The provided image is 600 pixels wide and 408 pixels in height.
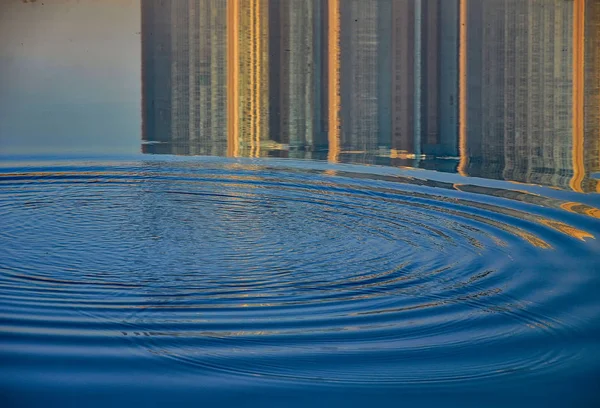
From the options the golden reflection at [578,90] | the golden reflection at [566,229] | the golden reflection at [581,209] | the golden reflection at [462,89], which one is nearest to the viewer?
the golden reflection at [566,229]

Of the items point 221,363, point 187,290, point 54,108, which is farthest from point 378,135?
Result: point 221,363

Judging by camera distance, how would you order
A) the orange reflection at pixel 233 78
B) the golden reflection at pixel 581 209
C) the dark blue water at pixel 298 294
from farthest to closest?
1. the orange reflection at pixel 233 78
2. the golden reflection at pixel 581 209
3. the dark blue water at pixel 298 294

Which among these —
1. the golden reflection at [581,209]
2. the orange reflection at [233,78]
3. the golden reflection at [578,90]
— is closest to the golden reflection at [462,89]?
the golden reflection at [578,90]

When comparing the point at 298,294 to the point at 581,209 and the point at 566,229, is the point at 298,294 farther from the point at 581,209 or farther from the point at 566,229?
the point at 581,209

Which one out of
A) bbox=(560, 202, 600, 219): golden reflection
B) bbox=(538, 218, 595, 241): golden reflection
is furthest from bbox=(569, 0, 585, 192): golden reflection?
bbox=(538, 218, 595, 241): golden reflection

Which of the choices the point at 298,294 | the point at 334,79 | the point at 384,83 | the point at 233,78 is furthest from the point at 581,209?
the point at 233,78

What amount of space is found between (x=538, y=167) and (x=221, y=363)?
3496mm

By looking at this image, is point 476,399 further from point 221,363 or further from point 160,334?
point 160,334

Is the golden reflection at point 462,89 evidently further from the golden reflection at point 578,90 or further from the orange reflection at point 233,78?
the orange reflection at point 233,78

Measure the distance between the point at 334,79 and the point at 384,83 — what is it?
44 centimetres

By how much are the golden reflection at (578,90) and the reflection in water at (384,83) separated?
2cm

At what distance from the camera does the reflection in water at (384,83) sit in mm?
6133

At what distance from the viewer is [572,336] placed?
8.89 feet

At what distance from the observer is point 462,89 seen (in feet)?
25.4
